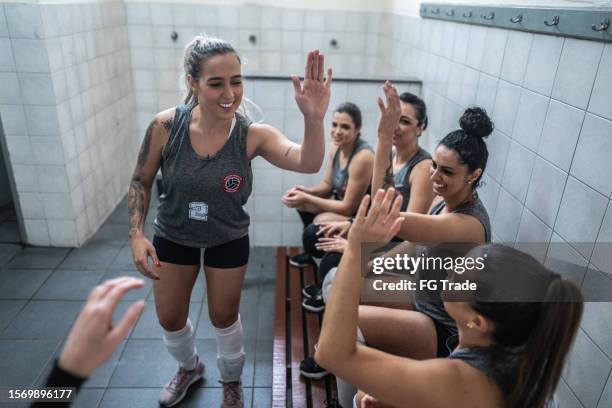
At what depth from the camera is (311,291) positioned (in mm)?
2543

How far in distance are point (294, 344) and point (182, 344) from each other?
57cm

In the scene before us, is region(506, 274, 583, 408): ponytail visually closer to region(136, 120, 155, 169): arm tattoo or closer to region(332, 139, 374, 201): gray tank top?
region(136, 120, 155, 169): arm tattoo

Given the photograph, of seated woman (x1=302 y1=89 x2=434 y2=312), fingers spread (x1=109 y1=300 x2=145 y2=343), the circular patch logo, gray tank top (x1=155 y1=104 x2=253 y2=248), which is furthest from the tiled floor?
fingers spread (x1=109 y1=300 x2=145 y2=343)

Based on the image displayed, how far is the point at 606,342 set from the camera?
1234 millimetres

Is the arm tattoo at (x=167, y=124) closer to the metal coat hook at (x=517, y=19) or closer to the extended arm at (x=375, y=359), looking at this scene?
the extended arm at (x=375, y=359)

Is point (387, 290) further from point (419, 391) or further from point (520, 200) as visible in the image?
point (419, 391)

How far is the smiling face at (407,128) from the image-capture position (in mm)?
2062

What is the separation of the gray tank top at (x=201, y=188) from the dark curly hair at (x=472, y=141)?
29.3 inches

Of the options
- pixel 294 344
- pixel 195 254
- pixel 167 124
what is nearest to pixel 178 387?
pixel 294 344

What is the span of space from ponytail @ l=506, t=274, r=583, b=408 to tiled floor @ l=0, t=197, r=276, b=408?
1.33 metres

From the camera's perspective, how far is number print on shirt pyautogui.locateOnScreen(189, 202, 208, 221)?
1.58 metres

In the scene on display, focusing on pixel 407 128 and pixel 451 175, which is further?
pixel 407 128

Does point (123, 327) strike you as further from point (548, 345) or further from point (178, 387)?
point (178, 387)

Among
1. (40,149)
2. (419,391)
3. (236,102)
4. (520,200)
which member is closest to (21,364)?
(40,149)
